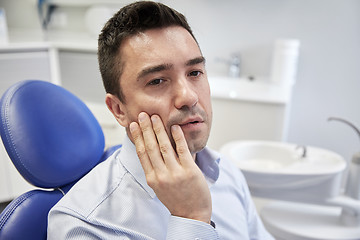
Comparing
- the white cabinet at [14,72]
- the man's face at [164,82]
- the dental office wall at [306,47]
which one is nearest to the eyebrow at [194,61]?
the man's face at [164,82]

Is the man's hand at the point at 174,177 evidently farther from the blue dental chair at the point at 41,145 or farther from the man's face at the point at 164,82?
the blue dental chair at the point at 41,145

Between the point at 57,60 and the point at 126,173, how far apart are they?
1.92 meters

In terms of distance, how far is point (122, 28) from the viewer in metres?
0.80

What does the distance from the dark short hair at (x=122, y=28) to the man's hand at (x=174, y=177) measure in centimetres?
18

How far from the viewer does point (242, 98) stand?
1817 mm

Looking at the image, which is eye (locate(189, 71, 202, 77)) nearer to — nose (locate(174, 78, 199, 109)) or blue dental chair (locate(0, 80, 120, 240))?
nose (locate(174, 78, 199, 109))

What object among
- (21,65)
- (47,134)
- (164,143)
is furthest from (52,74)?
(164,143)

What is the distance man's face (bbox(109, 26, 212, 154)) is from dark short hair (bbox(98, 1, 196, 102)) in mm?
18

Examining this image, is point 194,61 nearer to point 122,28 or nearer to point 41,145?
point 122,28

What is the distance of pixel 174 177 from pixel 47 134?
1.29 ft

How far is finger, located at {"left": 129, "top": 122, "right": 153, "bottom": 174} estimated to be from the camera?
708 millimetres

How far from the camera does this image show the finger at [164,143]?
2.26 ft

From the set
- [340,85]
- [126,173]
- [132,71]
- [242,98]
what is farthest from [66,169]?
[340,85]

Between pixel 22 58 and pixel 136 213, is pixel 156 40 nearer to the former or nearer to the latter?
pixel 136 213
